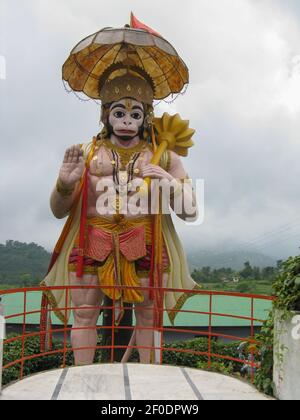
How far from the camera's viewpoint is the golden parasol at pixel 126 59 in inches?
212

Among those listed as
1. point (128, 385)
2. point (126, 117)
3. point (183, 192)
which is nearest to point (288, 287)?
point (128, 385)

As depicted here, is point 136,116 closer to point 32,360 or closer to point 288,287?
point 288,287

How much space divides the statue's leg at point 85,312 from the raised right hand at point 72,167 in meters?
1.10

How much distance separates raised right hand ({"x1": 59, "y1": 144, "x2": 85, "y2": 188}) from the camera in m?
5.24

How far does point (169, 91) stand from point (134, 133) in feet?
3.06

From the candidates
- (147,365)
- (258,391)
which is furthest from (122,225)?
(258,391)

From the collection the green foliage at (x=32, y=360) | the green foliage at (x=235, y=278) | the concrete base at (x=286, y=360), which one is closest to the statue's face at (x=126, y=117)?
the concrete base at (x=286, y=360)

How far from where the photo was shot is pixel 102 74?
598 cm

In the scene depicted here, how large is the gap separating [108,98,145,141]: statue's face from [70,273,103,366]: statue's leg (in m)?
1.72

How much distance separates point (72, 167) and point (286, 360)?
3081mm

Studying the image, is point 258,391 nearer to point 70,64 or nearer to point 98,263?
point 98,263

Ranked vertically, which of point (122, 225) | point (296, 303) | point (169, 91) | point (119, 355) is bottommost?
point (119, 355)

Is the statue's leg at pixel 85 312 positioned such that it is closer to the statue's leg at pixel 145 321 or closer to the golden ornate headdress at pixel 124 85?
the statue's leg at pixel 145 321

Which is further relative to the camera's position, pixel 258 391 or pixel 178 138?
pixel 178 138
